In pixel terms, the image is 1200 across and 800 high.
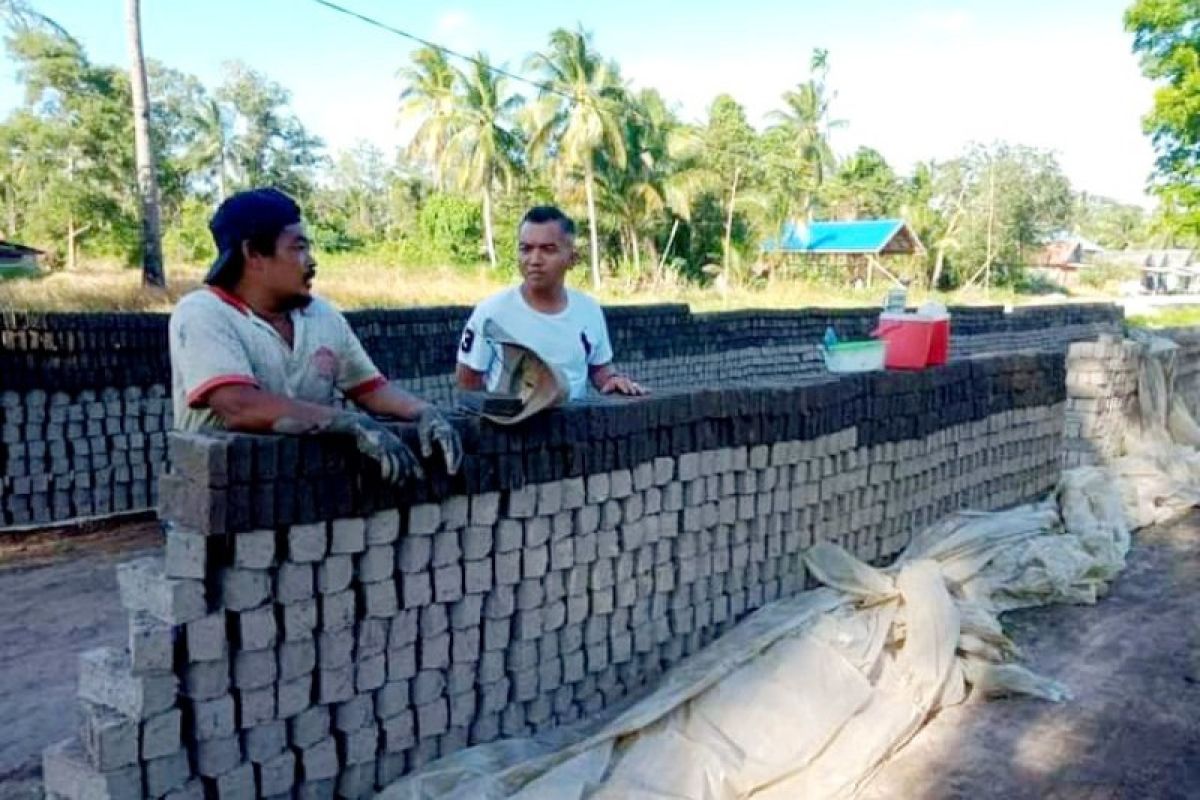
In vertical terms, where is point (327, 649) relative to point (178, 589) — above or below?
below

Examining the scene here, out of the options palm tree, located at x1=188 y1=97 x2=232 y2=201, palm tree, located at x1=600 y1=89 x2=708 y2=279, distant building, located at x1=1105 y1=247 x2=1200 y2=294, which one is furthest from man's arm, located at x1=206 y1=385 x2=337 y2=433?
distant building, located at x1=1105 y1=247 x2=1200 y2=294

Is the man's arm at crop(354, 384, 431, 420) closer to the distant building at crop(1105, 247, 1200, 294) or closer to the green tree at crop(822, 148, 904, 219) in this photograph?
the green tree at crop(822, 148, 904, 219)

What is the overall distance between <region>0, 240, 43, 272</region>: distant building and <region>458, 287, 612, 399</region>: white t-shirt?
64.5ft

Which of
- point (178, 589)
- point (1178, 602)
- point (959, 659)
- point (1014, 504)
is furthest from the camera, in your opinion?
point (1014, 504)

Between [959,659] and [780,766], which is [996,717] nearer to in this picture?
[959,659]

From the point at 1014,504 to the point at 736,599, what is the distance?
2771mm

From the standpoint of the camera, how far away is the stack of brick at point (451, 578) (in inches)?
89.9

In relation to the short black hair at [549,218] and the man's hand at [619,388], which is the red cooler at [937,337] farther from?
the short black hair at [549,218]

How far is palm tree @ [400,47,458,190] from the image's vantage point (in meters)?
31.6

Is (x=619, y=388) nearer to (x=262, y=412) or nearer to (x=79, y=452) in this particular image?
(x=262, y=412)

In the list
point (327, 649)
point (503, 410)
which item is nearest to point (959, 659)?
point (503, 410)

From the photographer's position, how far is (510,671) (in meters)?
3.05

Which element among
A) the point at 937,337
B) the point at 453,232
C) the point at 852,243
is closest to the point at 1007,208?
the point at 852,243

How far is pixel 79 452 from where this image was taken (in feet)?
19.2
